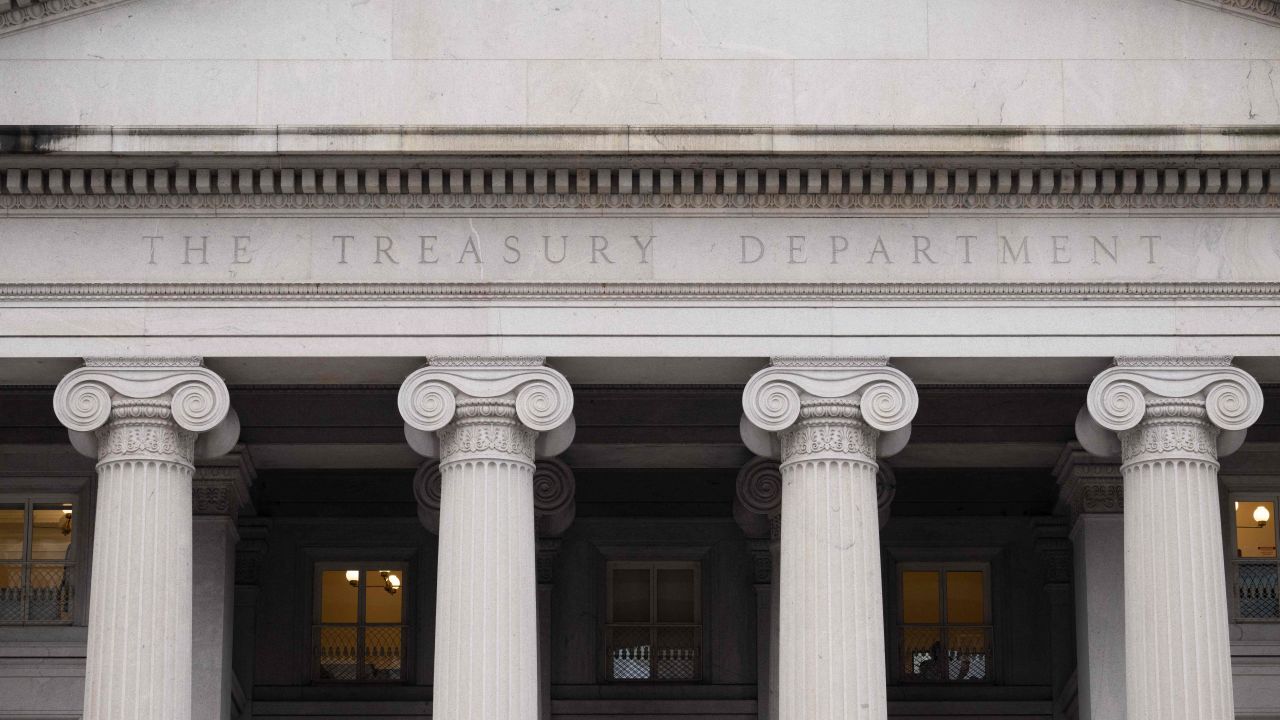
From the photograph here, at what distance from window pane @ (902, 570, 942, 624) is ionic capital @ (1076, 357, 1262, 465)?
364 inches

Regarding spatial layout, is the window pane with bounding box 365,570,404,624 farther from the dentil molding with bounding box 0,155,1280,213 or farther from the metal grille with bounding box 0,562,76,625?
the dentil molding with bounding box 0,155,1280,213

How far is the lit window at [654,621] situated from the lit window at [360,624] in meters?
3.43

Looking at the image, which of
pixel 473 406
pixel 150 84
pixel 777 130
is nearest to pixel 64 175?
pixel 150 84

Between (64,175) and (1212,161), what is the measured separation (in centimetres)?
1522

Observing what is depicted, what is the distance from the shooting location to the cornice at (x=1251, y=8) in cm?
4062

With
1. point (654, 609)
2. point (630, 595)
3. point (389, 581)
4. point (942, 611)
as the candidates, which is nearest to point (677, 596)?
point (654, 609)

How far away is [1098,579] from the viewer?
42750mm

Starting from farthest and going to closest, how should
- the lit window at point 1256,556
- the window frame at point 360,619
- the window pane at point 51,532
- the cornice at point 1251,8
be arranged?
the window frame at point 360,619 < the lit window at point 1256,556 < the window pane at point 51,532 < the cornice at point 1251,8

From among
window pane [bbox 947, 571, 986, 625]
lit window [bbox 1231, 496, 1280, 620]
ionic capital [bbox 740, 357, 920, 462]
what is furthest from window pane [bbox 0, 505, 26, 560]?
lit window [bbox 1231, 496, 1280, 620]

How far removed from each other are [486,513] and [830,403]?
4.70 meters

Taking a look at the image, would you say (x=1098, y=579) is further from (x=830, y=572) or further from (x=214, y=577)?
(x=214, y=577)

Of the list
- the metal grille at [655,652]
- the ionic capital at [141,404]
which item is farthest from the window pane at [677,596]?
the ionic capital at [141,404]

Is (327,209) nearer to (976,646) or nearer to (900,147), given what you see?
(900,147)

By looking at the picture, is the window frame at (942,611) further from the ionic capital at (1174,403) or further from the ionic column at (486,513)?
the ionic column at (486,513)
